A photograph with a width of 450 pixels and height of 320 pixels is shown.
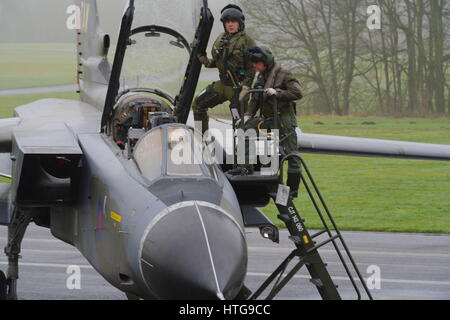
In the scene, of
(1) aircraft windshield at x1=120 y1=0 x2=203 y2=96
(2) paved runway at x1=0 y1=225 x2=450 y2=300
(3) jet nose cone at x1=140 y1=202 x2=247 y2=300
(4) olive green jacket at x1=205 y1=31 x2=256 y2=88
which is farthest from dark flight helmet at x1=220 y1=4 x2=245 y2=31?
(3) jet nose cone at x1=140 y1=202 x2=247 y2=300

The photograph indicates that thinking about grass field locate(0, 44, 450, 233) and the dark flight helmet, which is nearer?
the dark flight helmet

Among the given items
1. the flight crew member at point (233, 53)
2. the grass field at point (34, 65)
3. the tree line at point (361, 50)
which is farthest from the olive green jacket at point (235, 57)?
the grass field at point (34, 65)

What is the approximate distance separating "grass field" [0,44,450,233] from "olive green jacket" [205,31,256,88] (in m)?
8.52

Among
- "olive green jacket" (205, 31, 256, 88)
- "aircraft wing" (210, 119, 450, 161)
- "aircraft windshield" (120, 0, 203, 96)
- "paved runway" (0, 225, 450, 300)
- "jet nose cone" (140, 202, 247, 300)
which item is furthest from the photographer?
"aircraft wing" (210, 119, 450, 161)

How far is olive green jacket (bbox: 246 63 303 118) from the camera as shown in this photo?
1067cm

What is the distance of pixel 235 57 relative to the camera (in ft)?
38.1

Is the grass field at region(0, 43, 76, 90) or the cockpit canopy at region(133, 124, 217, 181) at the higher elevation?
the grass field at region(0, 43, 76, 90)

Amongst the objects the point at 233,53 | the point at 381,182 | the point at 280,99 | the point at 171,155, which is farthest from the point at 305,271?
the point at 381,182

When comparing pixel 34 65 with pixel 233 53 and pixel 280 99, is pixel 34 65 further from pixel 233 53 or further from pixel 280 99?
pixel 280 99

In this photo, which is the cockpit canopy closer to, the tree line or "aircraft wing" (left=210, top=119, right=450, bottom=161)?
"aircraft wing" (left=210, top=119, right=450, bottom=161)

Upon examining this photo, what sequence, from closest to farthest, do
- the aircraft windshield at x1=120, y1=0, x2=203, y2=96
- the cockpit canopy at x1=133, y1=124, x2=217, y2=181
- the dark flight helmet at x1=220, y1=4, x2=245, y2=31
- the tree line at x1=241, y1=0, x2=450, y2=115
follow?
the cockpit canopy at x1=133, y1=124, x2=217, y2=181 < the aircraft windshield at x1=120, y1=0, x2=203, y2=96 < the dark flight helmet at x1=220, y1=4, x2=245, y2=31 < the tree line at x1=241, y1=0, x2=450, y2=115

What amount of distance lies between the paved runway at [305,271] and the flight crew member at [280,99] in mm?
2695

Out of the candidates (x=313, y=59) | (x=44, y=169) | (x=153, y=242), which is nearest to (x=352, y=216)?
(x=44, y=169)
